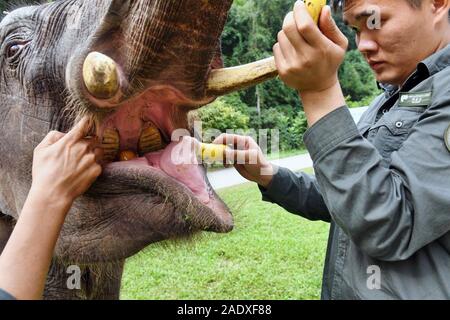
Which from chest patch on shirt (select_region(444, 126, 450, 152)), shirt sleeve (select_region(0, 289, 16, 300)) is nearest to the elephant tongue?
shirt sleeve (select_region(0, 289, 16, 300))

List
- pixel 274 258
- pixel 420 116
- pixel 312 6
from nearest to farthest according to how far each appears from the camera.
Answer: pixel 312 6
pixel 420 116
pixel 274 258

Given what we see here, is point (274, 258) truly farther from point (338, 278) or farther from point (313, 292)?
point (338, 278)

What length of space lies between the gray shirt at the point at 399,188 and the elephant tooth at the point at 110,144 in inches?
25.1

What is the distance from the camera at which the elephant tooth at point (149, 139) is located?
5.25ft

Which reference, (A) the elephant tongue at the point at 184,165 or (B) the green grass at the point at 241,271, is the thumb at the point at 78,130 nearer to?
(A) the elephant tongue at the point at 184,165

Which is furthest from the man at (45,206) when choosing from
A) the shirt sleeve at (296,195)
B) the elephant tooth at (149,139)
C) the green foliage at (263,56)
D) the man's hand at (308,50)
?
the green foliage at (263,56)

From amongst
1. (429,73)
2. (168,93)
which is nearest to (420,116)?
(429,73)

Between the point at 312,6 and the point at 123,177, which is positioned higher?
the point at 312,6

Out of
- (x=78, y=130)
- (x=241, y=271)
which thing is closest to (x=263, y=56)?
(x=241, y=271)

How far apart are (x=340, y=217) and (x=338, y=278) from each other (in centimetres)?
38

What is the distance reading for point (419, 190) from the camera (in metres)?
1.12

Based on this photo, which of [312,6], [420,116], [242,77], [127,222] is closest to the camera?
[312,6]

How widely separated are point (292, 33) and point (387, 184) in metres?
0.41

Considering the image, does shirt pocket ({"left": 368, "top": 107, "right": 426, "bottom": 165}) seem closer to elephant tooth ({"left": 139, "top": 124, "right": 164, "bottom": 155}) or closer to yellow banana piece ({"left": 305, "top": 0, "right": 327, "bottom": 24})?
yellow banana piece ({"left": 305, "top": 0, "right": 327, "bottom": 24})
